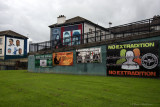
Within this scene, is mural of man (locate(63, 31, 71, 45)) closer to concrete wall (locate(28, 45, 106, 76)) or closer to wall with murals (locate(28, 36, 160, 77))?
wall with murals (locate(28, 36, 160, 77))

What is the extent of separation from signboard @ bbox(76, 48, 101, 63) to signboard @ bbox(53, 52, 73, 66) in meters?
1.30

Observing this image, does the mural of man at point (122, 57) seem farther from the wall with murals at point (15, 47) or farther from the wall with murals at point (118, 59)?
the wall with murals at point (15, 47)

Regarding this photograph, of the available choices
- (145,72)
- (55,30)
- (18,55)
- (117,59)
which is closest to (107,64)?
(117,59)

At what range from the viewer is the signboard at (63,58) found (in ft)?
60.3

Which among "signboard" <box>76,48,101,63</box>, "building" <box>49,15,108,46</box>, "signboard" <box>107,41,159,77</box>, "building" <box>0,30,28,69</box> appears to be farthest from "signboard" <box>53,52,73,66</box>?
"building" <box>0,30,28,69</box>

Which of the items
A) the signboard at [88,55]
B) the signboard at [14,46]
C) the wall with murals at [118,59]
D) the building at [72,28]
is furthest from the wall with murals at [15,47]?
the signboard at [88,55]

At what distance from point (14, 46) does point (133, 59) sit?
4621 centimetres

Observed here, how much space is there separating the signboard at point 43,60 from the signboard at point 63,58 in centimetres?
117

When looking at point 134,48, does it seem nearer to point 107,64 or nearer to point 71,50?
point 107,64

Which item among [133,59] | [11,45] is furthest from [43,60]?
[11,45]

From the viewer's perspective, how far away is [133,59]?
42.6 ft

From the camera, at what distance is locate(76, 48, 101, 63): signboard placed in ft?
51.0

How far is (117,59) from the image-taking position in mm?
13938

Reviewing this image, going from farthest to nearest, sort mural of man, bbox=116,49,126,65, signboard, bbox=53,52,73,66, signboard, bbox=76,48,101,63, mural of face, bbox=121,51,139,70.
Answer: signboard, bbox=53,52,73,66 < signboard, bbox=76,48,101,63 < mural of man, bbox=116,49,126,65 < mural of face, bbox=121,51,139,70
